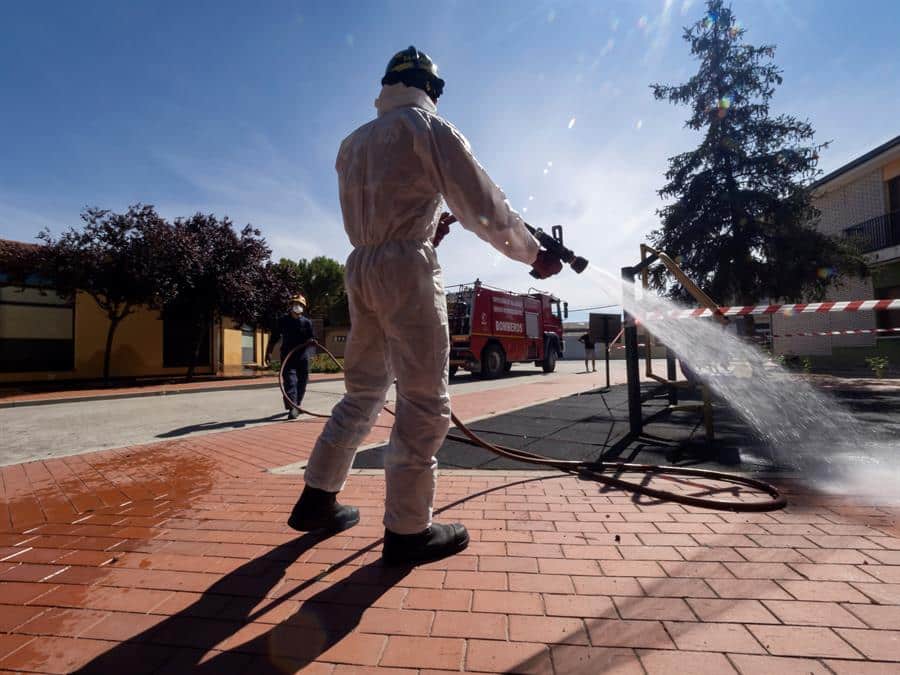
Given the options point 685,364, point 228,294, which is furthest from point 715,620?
point 228,294

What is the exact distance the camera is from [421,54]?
6.40ft

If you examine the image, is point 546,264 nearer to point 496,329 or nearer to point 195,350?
point 496,329

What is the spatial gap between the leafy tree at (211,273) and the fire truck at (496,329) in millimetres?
7595

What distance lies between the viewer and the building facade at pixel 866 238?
48.2 feet

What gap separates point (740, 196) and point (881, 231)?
25.3 feet

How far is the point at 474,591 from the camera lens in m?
1.55

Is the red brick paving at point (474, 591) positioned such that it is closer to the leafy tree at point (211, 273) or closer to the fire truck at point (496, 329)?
the fire truck at point (496, 329)

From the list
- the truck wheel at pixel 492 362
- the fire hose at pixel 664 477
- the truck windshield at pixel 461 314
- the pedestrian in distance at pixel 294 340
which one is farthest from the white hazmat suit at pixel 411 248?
the truck wheel at pixel 492 362

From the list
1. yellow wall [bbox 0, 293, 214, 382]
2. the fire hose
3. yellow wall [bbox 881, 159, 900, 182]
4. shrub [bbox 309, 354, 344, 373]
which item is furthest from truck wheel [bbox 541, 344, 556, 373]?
yellow wall [bbox 0, 293, 214, 382]

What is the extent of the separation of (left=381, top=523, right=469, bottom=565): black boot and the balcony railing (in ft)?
61.8

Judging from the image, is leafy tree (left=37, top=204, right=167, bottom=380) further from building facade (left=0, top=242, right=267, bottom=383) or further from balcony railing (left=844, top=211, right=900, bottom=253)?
balcony railing (left=844, top=211, right=900, bottom=253)

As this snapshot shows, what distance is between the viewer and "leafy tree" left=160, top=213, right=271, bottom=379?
554 inches

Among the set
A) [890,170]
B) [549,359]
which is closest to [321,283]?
[549,359]

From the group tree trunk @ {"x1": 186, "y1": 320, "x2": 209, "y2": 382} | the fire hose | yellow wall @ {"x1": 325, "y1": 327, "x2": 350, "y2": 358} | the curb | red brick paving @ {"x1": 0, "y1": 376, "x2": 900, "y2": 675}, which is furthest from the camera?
yellow wall @ {"x1": 325, "y1": 327, "x2": 350, "y2": 358}
